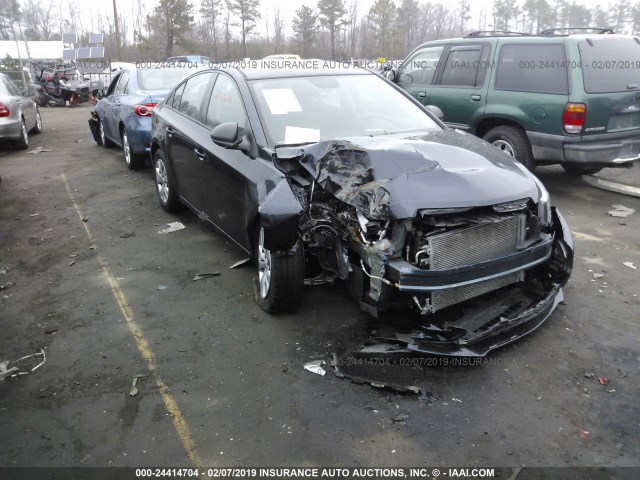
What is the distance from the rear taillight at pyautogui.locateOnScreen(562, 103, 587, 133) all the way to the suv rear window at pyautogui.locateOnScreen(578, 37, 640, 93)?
23 centimetres

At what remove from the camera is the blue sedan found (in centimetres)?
820

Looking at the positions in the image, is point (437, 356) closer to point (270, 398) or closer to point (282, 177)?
point (270, 398)

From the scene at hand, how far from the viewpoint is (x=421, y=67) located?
8.53 metres

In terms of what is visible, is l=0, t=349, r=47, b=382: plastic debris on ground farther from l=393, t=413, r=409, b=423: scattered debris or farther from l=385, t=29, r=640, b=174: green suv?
l=385, t=29, r=640, b=174: green suv

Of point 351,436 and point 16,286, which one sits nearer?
point 351,436

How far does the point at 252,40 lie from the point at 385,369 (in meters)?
55.5

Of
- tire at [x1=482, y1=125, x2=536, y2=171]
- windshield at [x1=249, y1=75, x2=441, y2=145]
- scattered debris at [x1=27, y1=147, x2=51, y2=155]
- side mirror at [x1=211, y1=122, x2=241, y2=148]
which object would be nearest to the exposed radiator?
windshield at [x1=249, y1=75, x2=441, y2=145]

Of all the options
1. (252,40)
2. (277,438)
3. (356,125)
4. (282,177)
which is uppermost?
(252,40)

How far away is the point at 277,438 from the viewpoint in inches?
111

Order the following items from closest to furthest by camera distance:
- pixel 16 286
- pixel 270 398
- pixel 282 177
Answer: pixel 270 398 → pixel 282 177 → pixel 16 286

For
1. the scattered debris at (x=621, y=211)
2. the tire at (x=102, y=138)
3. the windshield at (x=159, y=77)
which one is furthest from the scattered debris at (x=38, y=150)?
the scattered debris at (x=621, y=211)

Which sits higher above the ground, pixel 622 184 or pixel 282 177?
pixel 282 177

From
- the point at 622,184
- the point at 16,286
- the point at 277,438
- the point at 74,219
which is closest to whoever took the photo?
the point at 277,438

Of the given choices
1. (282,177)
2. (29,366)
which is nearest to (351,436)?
(282,177)
